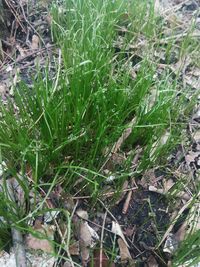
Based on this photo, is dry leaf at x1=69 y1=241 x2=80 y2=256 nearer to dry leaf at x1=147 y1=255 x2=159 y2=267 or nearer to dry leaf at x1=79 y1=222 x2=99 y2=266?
dry leaf at x1=79 y1=222 x2=99 y2=266

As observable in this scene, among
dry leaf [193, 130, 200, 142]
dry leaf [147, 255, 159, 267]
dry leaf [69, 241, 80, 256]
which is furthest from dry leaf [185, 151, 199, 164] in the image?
dry leaf [69, 241, 80, 256]

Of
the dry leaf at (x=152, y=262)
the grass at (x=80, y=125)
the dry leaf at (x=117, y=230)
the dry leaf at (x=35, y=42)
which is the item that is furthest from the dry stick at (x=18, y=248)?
the dry leaf at (x=35, y=42)

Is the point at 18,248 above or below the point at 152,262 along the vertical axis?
above

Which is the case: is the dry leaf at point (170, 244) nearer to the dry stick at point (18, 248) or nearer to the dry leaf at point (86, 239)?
the dry leaf at point (86, 239)

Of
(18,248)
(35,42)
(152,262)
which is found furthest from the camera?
(35,42)

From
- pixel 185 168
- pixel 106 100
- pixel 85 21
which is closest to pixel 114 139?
pixel 106 100

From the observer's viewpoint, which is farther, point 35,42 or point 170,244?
point 35,42

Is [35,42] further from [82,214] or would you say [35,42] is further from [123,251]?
[123,251]

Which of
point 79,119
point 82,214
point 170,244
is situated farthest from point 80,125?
point 170,244

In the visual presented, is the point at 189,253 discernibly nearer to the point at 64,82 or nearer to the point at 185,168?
the point at 185,168

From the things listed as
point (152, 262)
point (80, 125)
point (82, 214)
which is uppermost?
point (80, 125)
